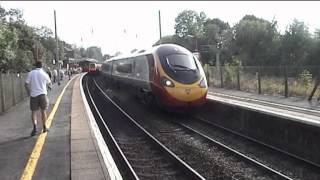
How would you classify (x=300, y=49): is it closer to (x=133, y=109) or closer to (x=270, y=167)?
(x=133, y=109)

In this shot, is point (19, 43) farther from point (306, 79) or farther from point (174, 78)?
point (174, 78)

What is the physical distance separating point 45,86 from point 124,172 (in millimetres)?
3616

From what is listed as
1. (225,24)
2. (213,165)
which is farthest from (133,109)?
(225,24)

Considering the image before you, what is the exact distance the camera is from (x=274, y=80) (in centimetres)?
2928

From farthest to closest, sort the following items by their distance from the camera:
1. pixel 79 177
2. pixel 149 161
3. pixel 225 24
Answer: pixel 225 24 → pixel 149 161 → pixel 79 177

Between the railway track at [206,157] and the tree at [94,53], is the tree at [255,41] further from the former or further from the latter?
the tree at [94,53]

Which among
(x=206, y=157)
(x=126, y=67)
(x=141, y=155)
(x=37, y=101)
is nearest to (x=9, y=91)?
(x=126, y=67)

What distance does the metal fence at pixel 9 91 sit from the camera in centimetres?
1920

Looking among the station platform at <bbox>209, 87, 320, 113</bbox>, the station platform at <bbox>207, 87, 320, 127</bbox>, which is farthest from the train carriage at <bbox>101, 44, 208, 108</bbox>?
the station platform at <bbox>209, 87, 320, 113</bbox>

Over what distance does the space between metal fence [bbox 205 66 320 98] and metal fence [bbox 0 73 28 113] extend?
13.4 m

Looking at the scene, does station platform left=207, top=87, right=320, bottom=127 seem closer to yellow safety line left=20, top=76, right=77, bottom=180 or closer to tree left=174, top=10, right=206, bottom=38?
yellow safety line left=20, top=76, right=77, bottom=180

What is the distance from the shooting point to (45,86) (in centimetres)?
1277

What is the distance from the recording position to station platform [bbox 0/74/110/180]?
28.0 ft

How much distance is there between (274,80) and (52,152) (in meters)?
20.7
